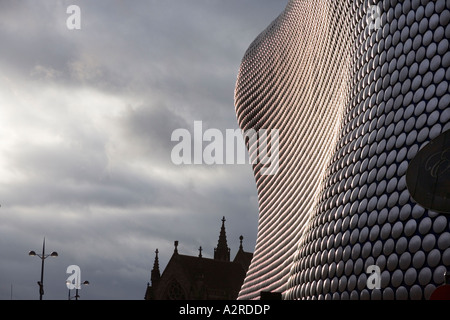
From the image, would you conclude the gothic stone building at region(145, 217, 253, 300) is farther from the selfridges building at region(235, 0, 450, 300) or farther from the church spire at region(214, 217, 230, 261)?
the selfridges building at region(235, 0, 450, 300)

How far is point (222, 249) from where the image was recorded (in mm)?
109438

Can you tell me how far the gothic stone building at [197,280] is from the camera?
300 feet

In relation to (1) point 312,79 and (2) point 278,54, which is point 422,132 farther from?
(2) point 278,54

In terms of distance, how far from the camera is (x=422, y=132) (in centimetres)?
3138

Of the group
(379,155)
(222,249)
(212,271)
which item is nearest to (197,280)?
(212,271)

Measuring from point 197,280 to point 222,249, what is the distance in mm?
18474

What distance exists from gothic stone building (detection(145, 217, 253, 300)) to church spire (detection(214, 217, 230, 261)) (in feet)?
17.9

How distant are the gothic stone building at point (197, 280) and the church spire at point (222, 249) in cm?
545

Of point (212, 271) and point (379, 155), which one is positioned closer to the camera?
point (379, 155)

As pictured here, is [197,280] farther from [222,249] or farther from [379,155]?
[379,155]

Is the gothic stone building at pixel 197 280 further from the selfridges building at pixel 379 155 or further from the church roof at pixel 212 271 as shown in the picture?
the selfridges building at pixel 379 155

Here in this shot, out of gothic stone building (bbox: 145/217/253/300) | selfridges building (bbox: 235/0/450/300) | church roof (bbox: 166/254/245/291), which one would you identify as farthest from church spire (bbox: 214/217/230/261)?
selfridges building (bbox: 235/0/450/300)
